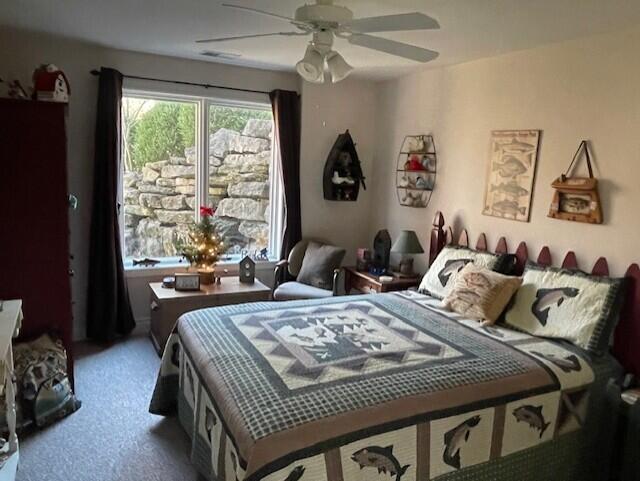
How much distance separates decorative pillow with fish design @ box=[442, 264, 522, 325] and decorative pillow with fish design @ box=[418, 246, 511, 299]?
165 mm

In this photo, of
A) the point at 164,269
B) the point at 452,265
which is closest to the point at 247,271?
the point at 164,269

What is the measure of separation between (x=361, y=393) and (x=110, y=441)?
60.9 inches

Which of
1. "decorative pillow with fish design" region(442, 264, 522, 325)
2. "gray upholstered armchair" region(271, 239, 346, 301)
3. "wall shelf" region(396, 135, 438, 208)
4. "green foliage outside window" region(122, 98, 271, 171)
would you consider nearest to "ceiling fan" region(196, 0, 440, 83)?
"decorative pillow with fish design" region(442, 264, 522, 325)

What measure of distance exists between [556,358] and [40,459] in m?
2.63

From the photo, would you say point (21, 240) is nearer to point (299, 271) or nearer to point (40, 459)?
point (40, 459)

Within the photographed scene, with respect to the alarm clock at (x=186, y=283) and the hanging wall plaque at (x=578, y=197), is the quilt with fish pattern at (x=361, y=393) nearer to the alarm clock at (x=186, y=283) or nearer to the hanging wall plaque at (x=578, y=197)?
the hanging wall plaque at (x=578, y=197)

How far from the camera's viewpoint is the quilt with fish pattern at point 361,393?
1.68m

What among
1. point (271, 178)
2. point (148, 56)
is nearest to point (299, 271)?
point (271, 178)

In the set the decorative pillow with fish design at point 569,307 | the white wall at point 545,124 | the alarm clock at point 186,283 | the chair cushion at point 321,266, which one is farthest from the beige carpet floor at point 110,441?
the white wall at point 545,124

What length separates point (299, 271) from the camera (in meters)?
4.33

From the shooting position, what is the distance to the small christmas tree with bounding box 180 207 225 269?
3.93 m

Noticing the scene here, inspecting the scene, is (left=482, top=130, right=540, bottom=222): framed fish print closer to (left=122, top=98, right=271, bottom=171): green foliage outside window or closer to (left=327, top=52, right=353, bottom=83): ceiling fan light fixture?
(left=327, top=52, right=353, bottom=83): ceiling fan light fixture

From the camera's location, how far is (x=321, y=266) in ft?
13.5

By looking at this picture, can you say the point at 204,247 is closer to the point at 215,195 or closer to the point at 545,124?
the point at 215,195
